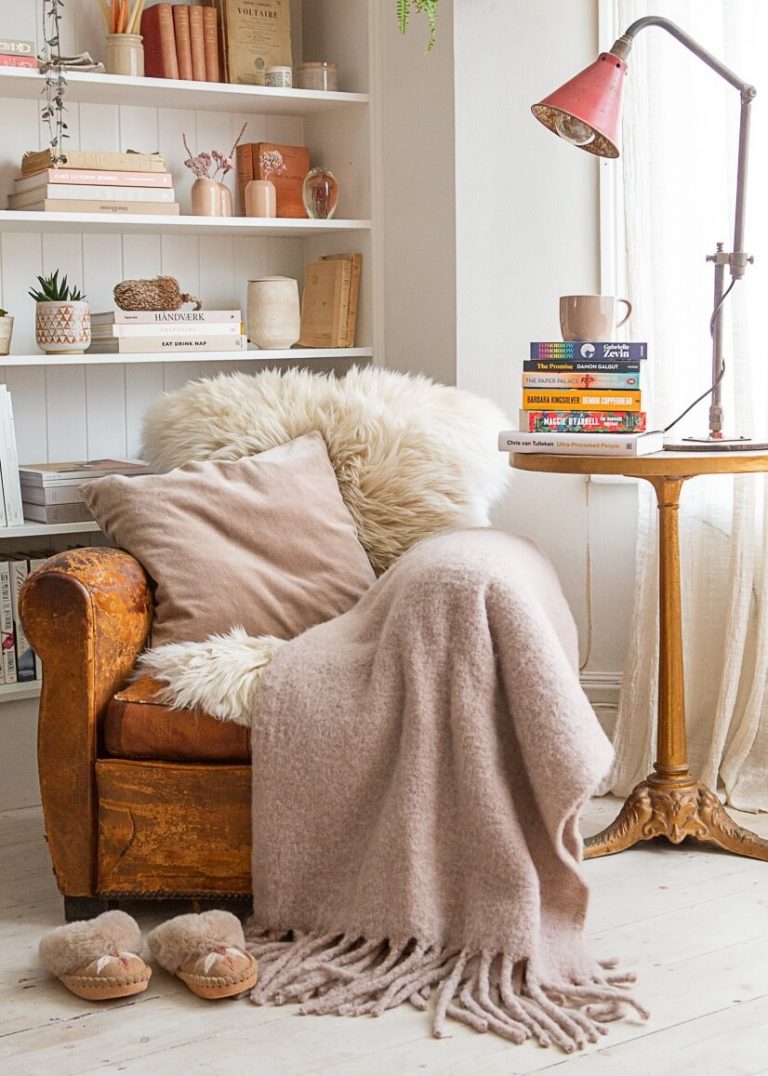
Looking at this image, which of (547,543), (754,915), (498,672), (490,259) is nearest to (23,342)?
(490,259)

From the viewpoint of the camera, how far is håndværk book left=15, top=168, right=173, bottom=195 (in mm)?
3000

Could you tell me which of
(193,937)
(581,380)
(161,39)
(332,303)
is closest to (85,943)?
(193,937)

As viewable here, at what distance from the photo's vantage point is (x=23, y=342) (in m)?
3.25

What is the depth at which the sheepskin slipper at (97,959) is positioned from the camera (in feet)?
6.63

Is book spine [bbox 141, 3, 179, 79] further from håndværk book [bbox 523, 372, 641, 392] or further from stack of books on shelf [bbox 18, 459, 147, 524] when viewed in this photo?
håndværk book [bbox 523, 372, 641, 392]

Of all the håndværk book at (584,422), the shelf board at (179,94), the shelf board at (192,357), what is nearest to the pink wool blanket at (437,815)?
the håndværk book at (584,422)

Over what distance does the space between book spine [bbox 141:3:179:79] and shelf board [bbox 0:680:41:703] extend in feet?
4.77

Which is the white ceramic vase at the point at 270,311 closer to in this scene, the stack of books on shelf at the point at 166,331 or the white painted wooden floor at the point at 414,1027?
the stack of books on shelf at the point at 166,331

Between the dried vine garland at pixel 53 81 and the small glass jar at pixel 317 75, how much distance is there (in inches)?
23.1

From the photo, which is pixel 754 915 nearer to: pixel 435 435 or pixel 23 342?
pixel 435 435

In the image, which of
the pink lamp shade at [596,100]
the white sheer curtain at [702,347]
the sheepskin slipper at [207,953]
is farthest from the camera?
the white sheer curtain at [702,347]

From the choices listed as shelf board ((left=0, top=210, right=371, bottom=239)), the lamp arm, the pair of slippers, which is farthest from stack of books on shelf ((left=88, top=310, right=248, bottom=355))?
the pair of slippers

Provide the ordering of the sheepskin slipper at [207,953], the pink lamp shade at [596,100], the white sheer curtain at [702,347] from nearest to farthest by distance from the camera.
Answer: the sheepskin slipper at [207,953] < the pink lamp shade at [596,100] < the white sheer curtain at [702,347]

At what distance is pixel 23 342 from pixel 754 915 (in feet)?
6.85
